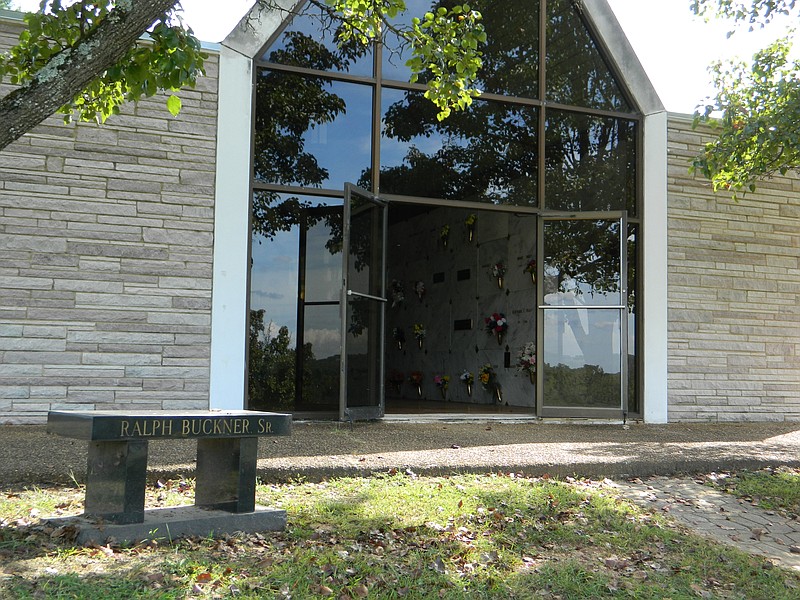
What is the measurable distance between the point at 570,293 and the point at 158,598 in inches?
262

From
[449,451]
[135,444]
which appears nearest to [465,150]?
[449,451]

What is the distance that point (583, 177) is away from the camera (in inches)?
378

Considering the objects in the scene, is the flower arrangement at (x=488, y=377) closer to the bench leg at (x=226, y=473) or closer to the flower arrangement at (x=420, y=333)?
the flower arrangement at (x=420, y=333)

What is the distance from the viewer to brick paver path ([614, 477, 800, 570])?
5035 millimetres

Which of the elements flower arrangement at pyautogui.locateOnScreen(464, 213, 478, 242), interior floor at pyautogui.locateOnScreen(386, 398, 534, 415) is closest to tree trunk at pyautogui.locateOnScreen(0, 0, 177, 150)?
interior floor at pyautogui.locateOnScreen(386, 398, 534, 415)

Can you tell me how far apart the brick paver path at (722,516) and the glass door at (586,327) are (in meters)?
2.79

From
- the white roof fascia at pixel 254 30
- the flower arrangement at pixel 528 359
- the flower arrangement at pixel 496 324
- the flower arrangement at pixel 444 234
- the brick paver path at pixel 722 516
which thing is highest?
the white roof fascia at pixel 254 30

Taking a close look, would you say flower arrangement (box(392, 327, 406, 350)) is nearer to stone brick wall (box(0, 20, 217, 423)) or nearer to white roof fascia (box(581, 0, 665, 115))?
white roof fascia (box(581, 0, 665, 115))

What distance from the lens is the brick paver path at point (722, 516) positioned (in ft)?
16.5

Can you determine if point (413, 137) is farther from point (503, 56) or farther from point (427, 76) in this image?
point (503, 56)

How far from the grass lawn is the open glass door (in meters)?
2.65

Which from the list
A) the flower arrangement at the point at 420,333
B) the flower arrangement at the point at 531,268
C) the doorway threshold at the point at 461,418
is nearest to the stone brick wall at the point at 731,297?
the doorway threshold at the point at 461,418

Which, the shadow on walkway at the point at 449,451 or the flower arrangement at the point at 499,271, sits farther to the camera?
the flower arrangement at the point at 499,271

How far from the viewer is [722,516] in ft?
18.2
